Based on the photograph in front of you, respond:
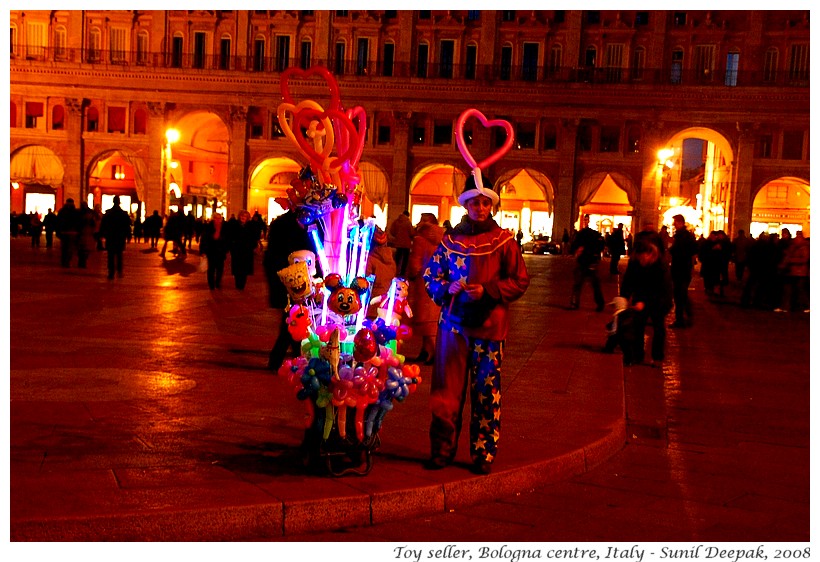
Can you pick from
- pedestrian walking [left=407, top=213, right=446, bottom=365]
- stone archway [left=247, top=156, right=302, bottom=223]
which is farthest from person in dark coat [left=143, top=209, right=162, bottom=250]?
pedestrian walking [left=407, top=213, right=446, bottom=365]

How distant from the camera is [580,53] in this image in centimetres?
5519

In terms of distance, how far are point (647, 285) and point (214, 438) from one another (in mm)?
6092

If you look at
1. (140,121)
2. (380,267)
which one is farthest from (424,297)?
(140,121)

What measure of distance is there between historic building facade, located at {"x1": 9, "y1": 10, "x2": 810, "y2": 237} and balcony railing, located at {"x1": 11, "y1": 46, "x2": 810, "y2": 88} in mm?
88

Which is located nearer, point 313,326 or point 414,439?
point 313,326

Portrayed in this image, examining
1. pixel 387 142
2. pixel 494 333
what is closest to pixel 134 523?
pixel 494 333

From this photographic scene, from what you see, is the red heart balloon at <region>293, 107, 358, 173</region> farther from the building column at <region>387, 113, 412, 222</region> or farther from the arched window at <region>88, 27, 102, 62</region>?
the arched window at <region>88, 27, 102, 62</region>

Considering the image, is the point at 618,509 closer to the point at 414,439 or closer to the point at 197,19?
the point at 414,439

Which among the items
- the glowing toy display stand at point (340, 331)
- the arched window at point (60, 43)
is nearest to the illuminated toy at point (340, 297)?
the glowing toy display stand at point (340, 331)

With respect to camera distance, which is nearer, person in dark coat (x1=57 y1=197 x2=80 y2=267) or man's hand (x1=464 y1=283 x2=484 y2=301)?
man's hand (x1=464 y1=283 x2=484 y2=301)

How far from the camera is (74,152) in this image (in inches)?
2131

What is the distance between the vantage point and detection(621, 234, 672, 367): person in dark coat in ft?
35.8

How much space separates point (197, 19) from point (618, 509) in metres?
53.5
